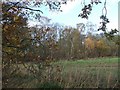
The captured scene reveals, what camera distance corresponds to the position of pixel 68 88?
1075 cm

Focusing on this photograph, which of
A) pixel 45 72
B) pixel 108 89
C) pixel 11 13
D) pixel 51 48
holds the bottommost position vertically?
pixel 108 89

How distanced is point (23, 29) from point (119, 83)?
4479mm

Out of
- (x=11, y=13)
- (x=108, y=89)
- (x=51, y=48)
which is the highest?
(x=11, y=13)

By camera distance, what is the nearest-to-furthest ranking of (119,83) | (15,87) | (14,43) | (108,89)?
(15,87)
(14,43)
(108,89)
(119,83)

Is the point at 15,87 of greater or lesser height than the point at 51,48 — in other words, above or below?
below

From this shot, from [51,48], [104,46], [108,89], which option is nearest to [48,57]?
[51,48]

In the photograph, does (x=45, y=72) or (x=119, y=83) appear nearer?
(x=45, y=72)

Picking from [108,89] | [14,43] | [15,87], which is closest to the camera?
[15,87]

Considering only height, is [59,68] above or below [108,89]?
above

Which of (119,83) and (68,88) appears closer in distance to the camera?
(68,88)

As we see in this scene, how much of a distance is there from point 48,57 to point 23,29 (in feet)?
4.20

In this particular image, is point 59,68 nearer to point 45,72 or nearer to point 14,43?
point 45,72

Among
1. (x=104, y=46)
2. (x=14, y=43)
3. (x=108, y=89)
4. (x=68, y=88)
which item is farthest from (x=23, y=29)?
(x=104, y=46)

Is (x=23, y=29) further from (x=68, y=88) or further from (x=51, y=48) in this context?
(x=68, y=88)
